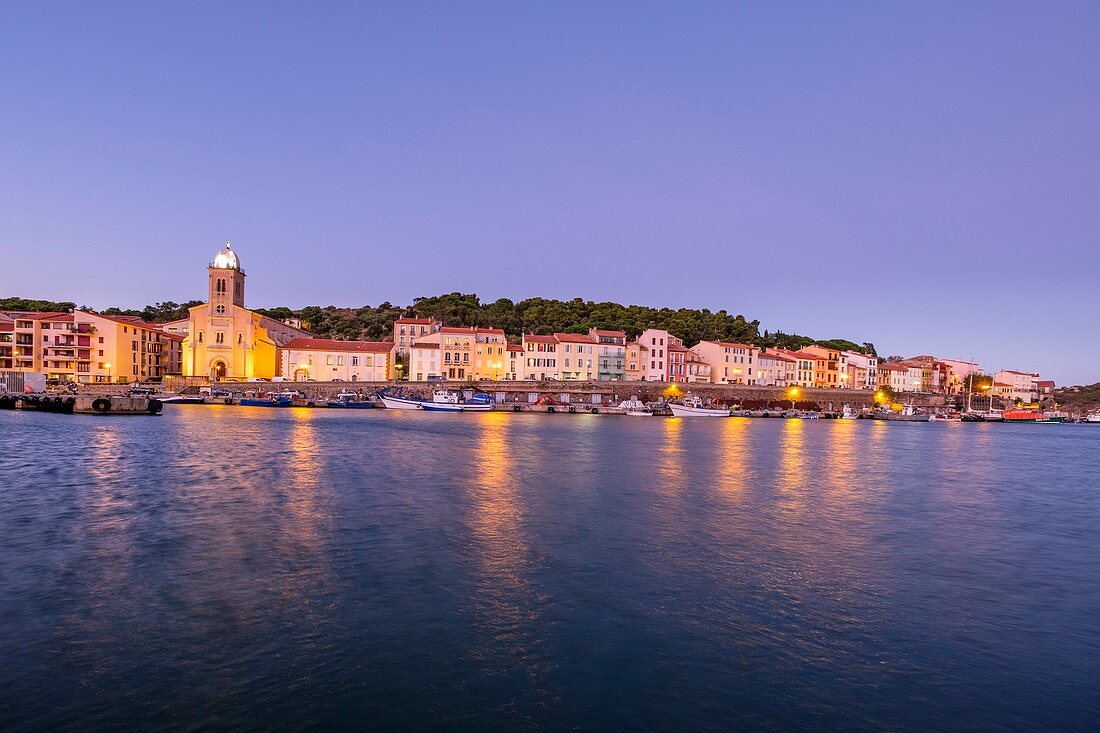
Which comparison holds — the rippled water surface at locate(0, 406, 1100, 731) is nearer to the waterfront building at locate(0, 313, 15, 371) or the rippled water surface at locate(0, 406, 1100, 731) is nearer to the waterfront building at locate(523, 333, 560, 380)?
the waterfront building at locate(523, 333, 560, 380)

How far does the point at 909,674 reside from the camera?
28.6 feet

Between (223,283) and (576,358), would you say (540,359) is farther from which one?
(223,283)

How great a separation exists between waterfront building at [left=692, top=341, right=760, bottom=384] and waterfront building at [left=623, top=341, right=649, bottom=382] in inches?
458

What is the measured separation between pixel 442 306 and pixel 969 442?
101109mm

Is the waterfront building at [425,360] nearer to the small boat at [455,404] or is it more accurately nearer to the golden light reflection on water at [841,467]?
the small boat at [455,404]

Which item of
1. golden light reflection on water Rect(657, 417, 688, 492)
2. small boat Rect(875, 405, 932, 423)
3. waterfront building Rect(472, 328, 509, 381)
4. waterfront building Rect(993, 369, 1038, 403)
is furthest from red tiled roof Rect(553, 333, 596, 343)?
waterfront building Rect(993, 369, 1038, 403)

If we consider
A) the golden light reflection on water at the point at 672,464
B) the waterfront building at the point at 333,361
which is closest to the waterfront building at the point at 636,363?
the waterfront building at the point at 333,361

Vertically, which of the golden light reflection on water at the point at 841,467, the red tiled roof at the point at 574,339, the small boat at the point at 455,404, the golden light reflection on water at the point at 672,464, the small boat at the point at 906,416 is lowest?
the small boat at the point at 906,416

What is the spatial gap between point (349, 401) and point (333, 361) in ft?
48.6

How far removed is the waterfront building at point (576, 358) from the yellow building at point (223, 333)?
40925 millimetres

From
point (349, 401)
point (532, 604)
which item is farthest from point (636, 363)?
point (532, 604)

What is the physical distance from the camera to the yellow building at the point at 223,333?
84.7 metres

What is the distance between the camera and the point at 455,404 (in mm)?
72250

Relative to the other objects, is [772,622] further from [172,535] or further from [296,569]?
[172,535]
